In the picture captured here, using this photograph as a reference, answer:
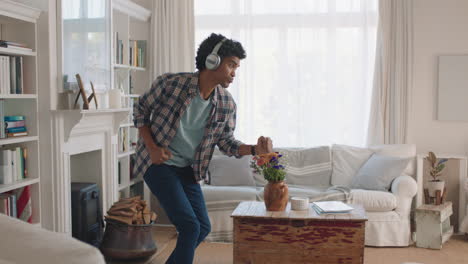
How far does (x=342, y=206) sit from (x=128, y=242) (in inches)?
63.1

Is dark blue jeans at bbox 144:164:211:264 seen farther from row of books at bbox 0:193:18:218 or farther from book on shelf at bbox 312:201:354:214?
row of books at bbox 0:193:18:218

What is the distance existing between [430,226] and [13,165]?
130 inches

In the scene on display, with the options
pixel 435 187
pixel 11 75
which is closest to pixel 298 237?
pixel 435 187

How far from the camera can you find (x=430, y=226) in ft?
14.8

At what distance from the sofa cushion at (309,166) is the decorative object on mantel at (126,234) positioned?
1.64m

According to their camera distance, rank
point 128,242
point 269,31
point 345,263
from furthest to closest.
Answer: point 269,31 → point 128,242 → point 345,263

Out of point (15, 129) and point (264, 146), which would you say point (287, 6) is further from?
point (15, 129)

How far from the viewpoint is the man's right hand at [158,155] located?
2768 millimetres

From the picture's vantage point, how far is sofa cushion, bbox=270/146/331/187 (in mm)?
5121

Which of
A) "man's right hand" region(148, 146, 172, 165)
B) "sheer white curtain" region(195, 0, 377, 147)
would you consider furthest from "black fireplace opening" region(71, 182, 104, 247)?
"sheer white curtain" region(195, 0, 377, 147)

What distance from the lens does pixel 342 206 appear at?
370 cm

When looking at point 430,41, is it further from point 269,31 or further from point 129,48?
point 129,48

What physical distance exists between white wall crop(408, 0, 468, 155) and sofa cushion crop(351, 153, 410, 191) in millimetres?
835

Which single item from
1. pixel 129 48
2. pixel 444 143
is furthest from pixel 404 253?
pixel 129 48
